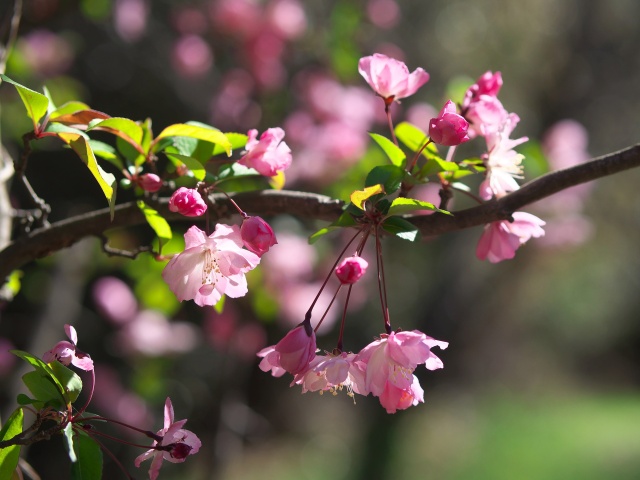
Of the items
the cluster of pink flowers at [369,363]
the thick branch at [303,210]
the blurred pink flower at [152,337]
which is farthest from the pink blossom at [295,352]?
the blurred pink flower at [152,337]

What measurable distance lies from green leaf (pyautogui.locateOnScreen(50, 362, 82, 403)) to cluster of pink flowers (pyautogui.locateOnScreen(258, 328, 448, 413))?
16 centimetres

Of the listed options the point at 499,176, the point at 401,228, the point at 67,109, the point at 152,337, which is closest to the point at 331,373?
the point at 401,228

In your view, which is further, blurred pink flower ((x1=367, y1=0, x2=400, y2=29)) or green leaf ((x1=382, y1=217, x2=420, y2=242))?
blurred pink flower ((x1=367, y1=0, x2=400, y2=29))

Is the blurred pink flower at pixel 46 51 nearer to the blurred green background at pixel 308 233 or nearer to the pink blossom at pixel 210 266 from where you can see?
the blurred green background at pixel 308 233

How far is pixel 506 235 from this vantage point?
0.71 m

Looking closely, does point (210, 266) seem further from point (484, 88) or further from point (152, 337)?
point (152, 337)

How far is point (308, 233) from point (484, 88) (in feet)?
4.82

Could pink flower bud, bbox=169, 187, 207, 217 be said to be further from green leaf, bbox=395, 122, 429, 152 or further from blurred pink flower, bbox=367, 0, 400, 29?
blurred pink flower, bbox=367, 0, 400, 29

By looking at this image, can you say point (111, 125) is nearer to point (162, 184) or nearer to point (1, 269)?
point (162, 184)

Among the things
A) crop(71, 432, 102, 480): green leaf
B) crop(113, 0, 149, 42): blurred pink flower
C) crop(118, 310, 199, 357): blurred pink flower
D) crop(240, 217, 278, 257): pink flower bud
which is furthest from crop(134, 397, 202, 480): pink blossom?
crop(113, 0, 149, 42): blurred pink flower

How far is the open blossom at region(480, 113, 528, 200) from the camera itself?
0.70 meters

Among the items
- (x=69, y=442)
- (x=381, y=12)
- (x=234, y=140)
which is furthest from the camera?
(x=381, y=12)

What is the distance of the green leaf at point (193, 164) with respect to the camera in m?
0.67

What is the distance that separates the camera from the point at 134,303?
240 cm
